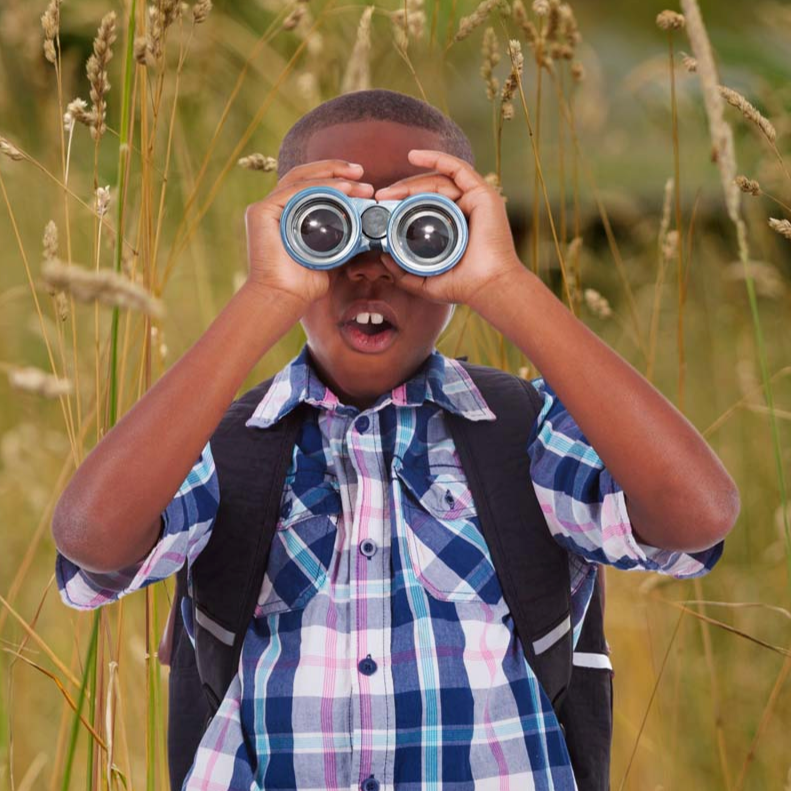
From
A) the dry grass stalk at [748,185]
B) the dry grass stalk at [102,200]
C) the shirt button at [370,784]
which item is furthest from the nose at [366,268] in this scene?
the shirt button at [370,784]

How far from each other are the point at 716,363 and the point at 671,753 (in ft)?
3.42

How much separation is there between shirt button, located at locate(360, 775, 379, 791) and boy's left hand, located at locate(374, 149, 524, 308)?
412 mm

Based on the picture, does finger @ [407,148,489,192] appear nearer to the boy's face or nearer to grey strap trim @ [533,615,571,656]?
the boy's face

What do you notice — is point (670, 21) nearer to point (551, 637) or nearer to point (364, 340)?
point (364, 340)

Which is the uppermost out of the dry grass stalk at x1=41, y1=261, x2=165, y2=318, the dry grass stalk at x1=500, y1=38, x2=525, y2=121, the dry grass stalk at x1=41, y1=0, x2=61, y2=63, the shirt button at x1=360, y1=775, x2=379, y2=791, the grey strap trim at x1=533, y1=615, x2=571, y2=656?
the dry grass stalk at x1=41, y1=0, x2=61, y2=63

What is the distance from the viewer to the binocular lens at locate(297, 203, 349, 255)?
0.99 meters

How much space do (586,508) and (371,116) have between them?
0.42 m

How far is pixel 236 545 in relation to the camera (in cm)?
104

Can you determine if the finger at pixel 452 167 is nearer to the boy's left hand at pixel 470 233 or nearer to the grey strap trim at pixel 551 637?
the boy's left hand at pixel 470 233

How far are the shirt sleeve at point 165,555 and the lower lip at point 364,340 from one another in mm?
166

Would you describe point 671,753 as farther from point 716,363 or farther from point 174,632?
point 716,363

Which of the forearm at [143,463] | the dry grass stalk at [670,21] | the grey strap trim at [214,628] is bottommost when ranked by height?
the grey strap trim at [214,628]

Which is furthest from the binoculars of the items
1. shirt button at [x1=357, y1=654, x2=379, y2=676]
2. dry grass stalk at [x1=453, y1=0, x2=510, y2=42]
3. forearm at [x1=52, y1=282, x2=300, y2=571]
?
shirt button at [x1=357, y1=654, x2=379, y2=676]

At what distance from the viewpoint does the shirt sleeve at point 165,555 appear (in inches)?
39.3
